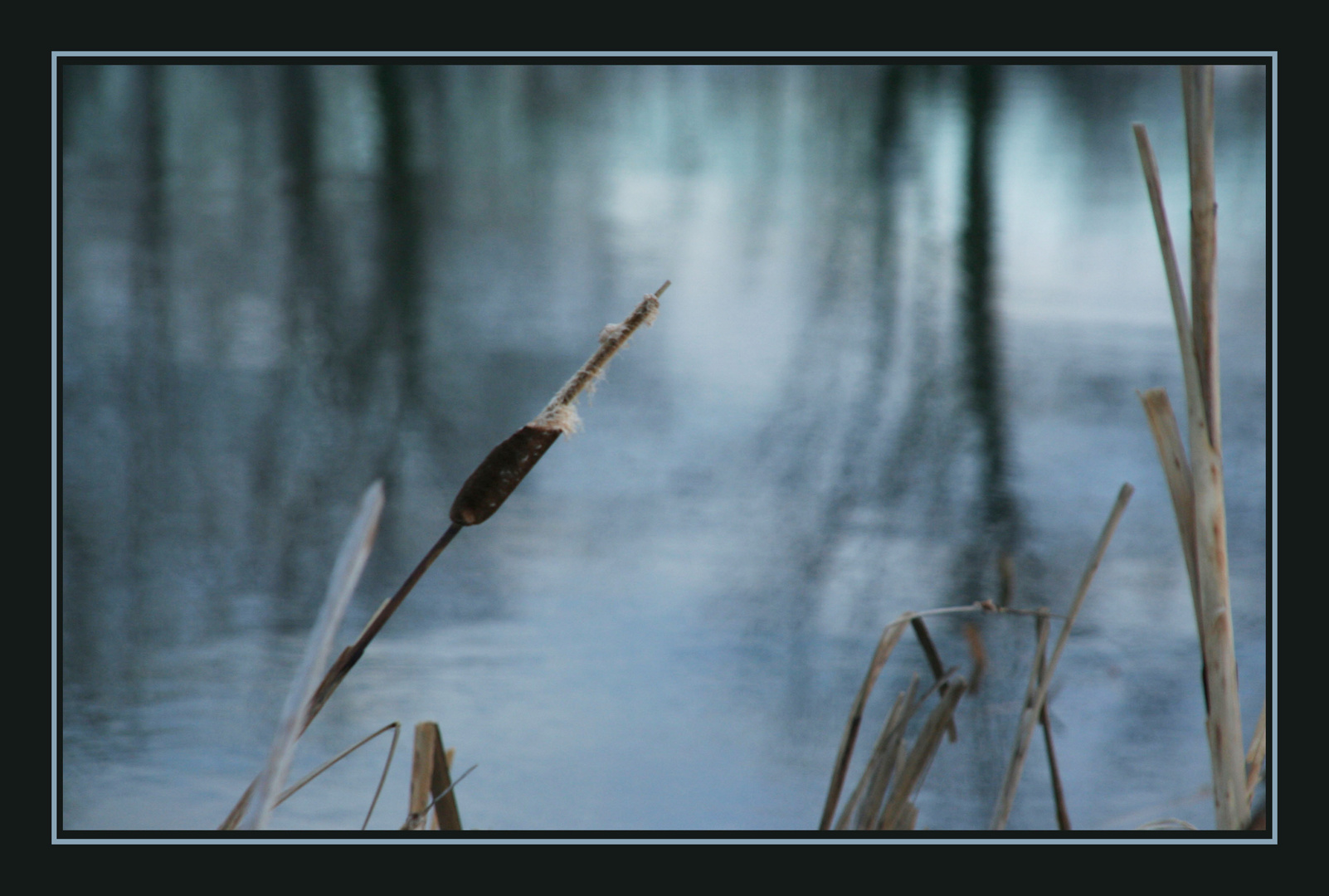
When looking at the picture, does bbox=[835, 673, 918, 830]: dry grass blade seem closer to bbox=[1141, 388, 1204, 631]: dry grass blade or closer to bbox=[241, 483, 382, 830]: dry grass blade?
bbox=[1141, 388, 1204, 631]: dry grass blade

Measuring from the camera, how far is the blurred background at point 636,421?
1162 mm

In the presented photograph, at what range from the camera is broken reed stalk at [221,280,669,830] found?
1.29ft

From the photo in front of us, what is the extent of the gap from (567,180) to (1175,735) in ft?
3.50

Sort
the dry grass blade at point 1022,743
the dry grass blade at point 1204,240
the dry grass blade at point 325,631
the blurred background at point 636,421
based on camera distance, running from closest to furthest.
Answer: the dry grass blade at point 325,631 → the dry grass blade at point 1204,240 → the dry grass blade at point 1022,743 → the blurred background at point 636,421

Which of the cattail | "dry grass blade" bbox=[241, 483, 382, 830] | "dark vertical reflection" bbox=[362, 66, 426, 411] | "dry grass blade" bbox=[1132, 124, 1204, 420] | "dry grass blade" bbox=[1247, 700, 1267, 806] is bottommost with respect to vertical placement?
"dry grass blade" bbox=[1247, 700, 1267, 806]

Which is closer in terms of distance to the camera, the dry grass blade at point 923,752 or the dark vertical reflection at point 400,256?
the dry grass blade at point 923,752

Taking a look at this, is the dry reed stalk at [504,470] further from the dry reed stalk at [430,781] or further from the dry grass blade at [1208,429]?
the dry grass blade at [1208,429]

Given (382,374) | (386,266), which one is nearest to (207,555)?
(382,374)

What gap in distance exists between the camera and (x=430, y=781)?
0.60 metres

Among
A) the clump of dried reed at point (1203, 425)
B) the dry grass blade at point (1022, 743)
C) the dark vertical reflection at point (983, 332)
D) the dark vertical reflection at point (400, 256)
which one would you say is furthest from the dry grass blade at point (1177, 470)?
the dark vertical reflection at point (400, 256)

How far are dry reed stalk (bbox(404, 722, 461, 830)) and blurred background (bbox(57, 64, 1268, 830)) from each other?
1.62 ft

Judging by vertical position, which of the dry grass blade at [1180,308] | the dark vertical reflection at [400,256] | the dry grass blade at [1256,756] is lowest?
the dry grass blade at [1256,756]

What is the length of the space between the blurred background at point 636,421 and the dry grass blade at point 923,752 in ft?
1.64

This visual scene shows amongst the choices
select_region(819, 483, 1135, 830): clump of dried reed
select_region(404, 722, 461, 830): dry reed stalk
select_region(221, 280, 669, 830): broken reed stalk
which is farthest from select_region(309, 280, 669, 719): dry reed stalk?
select_region(819, 483, 1135, 830): clump of dried reed
